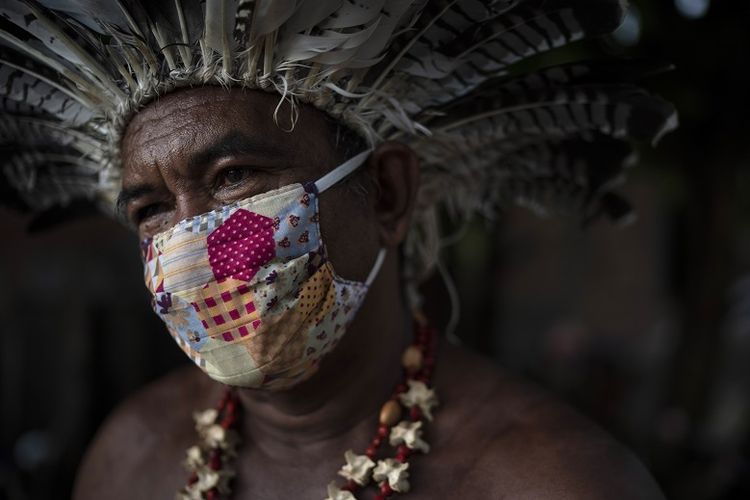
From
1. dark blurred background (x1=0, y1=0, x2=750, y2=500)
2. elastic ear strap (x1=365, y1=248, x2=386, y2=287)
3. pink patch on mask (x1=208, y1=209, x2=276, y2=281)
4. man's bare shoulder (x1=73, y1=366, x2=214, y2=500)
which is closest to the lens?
pink patch on mask (x1=208, y1=209, x2=276, y2=281)

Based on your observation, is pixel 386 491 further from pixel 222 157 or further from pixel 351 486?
pixel 222 157

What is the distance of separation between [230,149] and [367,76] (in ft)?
1.63

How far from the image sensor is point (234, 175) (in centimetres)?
217

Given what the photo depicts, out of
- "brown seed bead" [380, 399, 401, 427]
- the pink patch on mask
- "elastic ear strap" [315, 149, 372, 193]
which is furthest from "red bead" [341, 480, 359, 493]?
"elastic ear strap" [315, 149, 372, 193]

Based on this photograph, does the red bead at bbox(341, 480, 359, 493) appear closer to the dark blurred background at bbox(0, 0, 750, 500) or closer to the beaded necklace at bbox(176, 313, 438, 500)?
the beaded necklace at bbox(176, 313, 438, 500)

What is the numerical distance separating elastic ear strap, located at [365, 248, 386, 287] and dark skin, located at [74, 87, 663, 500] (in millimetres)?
28

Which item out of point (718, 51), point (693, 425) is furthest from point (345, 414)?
point (693, 425)

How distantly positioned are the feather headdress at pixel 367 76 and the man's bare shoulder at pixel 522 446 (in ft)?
2.64

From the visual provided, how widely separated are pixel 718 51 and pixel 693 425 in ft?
7.80

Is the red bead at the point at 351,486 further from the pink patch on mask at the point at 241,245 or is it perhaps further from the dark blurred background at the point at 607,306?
the dark blurred background at the point at 607,306

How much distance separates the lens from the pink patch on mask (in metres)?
2.07

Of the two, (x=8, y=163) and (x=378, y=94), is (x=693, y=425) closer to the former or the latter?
(x=378, y=94)

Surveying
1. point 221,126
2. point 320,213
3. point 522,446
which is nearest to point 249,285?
point 320,213

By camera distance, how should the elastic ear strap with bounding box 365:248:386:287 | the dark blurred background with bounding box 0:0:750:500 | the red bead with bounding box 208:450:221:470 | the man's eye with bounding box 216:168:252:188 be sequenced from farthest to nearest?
the dark blurred background with bounding box 0:0:750:500 → the red bead with bounding box 208:450:221:470 → the elastic ear strap with bounding box 365:248:386:287 → the man's eye with bounding box 216:168:252:188
